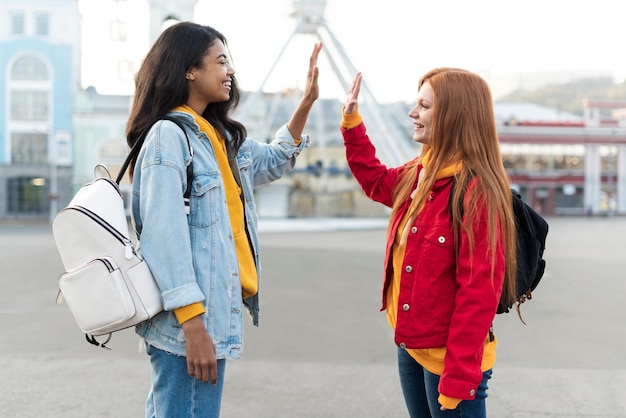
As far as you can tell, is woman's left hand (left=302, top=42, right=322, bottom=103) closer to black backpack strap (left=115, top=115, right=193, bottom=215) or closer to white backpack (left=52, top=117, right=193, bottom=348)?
black backpack strap (left=115, top=115, right=193, bottom=215)

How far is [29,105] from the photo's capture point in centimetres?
3850

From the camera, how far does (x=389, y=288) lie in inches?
93.5

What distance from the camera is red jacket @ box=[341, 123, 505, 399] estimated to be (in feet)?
6.57

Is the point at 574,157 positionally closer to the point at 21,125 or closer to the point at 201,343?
the point at 21,125

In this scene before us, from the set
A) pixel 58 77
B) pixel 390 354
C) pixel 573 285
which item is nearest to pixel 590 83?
pixel 58 77

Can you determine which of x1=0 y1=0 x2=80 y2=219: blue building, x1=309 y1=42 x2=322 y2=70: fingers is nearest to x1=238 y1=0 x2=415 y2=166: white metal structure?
x1=0 y1=0 x2=80 y2=219: blue building

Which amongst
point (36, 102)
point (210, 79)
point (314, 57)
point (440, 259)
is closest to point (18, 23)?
point (36, 102)

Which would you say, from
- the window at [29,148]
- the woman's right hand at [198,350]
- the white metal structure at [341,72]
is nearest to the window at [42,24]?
the window at [29,148]

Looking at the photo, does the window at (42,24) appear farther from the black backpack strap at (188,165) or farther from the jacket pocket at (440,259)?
the jacket pocket at (440,259)

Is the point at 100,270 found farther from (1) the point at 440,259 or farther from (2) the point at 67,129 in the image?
(2) the point at 67,129

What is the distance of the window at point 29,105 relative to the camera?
38.1 metres

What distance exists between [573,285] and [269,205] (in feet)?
97.8

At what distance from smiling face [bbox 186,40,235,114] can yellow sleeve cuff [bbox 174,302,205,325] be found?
68cm

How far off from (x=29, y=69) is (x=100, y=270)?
41.0m
